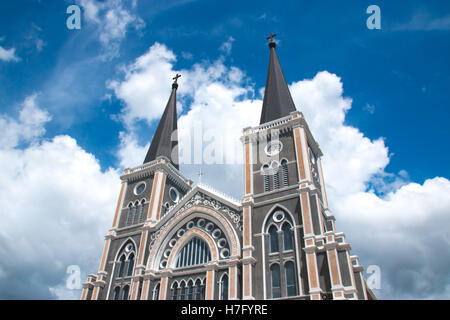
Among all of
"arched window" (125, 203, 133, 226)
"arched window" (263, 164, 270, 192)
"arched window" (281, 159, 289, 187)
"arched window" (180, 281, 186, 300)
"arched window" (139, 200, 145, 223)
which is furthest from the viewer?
"arched window" (125, 203, 133, 226)

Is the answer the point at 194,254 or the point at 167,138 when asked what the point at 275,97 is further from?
the point at 194,254

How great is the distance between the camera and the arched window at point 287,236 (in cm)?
2345

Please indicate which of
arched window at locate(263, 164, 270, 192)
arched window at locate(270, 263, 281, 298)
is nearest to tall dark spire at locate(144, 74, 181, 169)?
arched window at locate(263, 164, 270, 192)

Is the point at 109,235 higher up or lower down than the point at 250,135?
lower down

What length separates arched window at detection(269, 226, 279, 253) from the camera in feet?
78.4

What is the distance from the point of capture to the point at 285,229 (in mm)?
24266

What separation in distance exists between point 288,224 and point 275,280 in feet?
13.5

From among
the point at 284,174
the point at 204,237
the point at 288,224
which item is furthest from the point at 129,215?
the point at 288,224

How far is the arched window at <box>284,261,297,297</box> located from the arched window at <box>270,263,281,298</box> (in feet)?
1.91

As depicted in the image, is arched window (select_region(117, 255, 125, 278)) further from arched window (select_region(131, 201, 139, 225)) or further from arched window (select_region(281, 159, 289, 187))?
arched window (select_region(281, 159, 289, 187))

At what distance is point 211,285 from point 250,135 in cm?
1367

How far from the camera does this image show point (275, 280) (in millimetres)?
22578
